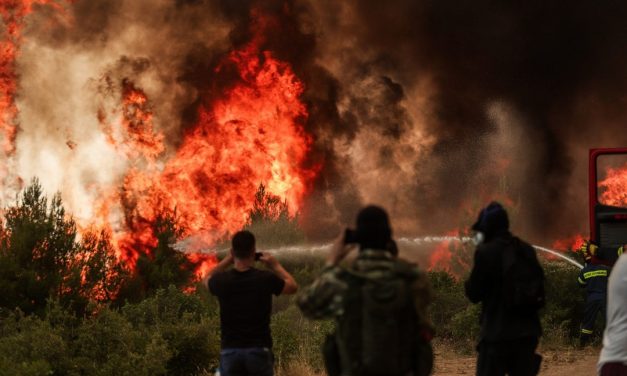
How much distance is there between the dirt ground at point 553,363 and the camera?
12.1 metres

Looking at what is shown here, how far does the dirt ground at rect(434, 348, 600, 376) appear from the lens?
12.1m

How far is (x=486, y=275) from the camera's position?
19.3 ft

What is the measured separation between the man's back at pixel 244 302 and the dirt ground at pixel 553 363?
22.3ft

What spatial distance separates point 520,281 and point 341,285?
1.81 m

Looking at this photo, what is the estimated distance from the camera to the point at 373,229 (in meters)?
4.67

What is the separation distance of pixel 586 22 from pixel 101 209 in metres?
24.2

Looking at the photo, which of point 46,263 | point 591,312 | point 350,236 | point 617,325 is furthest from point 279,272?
point 46,263

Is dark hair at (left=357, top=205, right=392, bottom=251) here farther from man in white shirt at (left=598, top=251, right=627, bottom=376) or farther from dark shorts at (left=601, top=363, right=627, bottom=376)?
dark shorts at (left=601, top=363, right=627, bottom=376)

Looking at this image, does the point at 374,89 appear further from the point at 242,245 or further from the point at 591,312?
the point at 242,245

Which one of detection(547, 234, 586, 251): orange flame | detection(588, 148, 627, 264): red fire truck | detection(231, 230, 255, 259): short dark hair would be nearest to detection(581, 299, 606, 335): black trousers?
detection(588, 148, 627, 264): red fire truck

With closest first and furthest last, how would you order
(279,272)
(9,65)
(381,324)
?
(381,324) → (279,272) → (9,65)

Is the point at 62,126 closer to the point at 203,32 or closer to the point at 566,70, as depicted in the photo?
the point at 203,32

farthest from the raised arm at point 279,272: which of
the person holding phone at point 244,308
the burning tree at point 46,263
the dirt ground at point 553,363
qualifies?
the burning tree at point 46,263

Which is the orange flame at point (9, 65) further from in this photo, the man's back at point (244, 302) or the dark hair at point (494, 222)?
the dark hair at point (494, 222)
